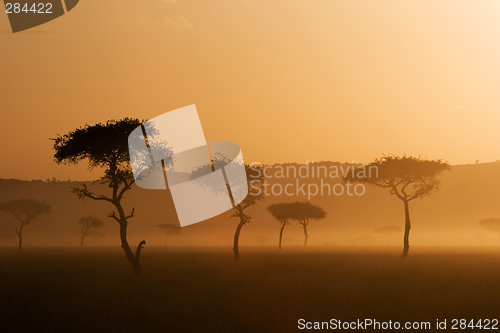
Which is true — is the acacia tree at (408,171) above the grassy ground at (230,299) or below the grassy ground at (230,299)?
below

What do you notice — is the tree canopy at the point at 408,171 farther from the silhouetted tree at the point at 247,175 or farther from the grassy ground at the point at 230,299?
the grassy ground at the point at 230,299

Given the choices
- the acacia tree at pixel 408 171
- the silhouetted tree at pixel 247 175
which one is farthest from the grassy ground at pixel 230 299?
the acacia tree at pixel 408 171

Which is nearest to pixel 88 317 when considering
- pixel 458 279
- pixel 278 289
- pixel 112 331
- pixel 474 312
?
pixel 112 331

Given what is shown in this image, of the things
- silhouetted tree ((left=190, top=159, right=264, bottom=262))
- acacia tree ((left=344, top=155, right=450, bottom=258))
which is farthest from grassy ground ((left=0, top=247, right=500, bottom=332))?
acacia tree ((left=344, top=155, right=450, bottom=258))

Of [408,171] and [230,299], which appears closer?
[230,299]

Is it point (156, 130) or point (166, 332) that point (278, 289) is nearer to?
point (166, 332)

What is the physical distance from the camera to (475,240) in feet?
642

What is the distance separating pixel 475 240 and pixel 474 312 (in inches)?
7590

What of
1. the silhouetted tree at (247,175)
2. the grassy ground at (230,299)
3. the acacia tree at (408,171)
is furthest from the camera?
the acacia tree at (408,171)

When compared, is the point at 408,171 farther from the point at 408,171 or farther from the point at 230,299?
the point at 230,299

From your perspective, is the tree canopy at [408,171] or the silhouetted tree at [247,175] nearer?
the silhouetted tree at [247,175]

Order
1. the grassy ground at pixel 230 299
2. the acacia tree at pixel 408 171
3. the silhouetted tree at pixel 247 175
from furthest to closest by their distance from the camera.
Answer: the acacia tree at pixel 408 171 < the silhouetted tree at pixel 247 175 < the grassy ground at pixel 230 299

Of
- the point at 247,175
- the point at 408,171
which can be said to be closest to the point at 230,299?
the point at 247,175

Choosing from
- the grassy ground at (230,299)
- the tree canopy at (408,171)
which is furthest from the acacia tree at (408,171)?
the grassy ground at (230,299)
